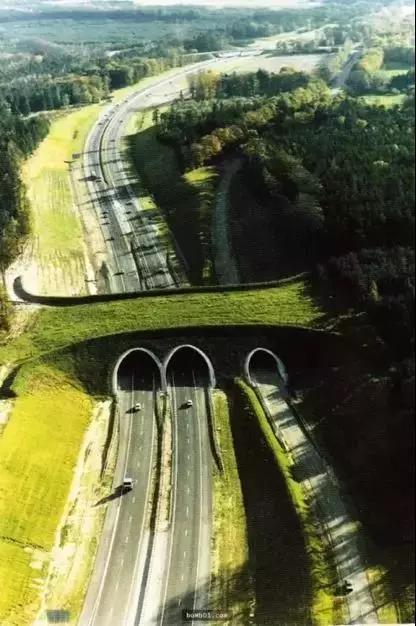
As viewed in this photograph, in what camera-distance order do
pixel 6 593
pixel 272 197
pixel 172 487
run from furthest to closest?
pixel 272 197 < pixel 172 487 < pixel 6 593

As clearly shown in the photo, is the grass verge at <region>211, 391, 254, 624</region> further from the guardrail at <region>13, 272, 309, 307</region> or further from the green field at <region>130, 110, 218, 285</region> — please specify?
the green field at <region>130, 110, 218, 285</region>

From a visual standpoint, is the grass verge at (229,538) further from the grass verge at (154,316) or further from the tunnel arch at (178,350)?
the grass verge at (154,316)

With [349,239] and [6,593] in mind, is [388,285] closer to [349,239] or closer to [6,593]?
[349,239]

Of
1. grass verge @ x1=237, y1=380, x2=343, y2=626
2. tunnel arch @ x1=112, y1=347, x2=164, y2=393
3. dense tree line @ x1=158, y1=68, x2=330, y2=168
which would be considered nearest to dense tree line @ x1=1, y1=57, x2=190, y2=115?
dense tree line @ x1=158, y1=68, x2=330, y2=168

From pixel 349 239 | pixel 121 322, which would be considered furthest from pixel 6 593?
pixel 349 239

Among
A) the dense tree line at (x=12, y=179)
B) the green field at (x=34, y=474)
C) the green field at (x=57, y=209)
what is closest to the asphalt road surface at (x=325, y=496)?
the green field at (x=34, y=474)

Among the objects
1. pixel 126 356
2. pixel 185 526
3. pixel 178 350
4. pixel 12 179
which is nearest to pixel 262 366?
pixel 178 350

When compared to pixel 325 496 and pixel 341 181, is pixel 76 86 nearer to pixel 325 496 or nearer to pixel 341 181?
pixel 341 181
